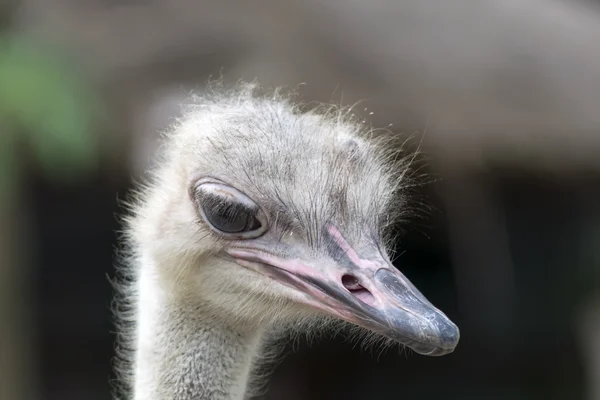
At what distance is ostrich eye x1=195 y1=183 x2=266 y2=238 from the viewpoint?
62.1 inches

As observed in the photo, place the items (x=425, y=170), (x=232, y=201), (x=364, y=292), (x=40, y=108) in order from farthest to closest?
(x=425, y=170), (x=40, y=108), (x=232, y=201), (x=364, y=292)

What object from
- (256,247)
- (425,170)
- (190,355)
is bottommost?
(190,355)

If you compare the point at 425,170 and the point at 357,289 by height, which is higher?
the point at 425,170

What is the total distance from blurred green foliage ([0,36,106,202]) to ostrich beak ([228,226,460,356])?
3.59 ft

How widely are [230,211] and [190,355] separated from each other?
349mm

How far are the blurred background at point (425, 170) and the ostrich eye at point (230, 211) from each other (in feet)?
4.31

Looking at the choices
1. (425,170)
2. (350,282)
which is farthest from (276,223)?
(425,170)

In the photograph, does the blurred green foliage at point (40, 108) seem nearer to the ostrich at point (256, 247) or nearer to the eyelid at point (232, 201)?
the ostrich at point (256, 247)

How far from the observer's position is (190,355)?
5.76ft

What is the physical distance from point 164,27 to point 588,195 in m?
2.24

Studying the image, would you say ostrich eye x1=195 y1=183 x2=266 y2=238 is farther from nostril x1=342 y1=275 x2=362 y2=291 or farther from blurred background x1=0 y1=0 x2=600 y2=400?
blurred background x1=0 y1=0 x2=600 y2=400

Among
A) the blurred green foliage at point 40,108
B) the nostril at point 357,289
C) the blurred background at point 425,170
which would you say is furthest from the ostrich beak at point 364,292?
the blurred background at point 425,170

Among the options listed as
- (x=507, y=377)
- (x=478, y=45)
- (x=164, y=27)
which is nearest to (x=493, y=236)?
(x=507, y=377)

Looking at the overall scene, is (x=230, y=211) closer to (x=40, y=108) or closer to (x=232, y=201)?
(x=232, y=201)
